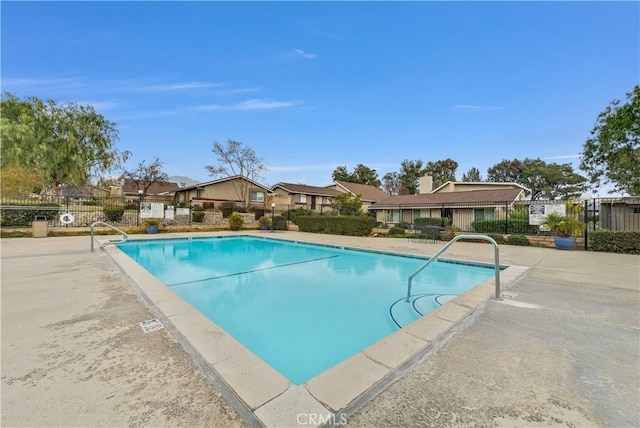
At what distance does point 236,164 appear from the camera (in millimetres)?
29906

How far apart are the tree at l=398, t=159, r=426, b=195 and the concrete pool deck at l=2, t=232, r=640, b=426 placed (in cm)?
4283

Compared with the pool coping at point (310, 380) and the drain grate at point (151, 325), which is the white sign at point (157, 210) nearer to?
the pool coping at point (310, 380)

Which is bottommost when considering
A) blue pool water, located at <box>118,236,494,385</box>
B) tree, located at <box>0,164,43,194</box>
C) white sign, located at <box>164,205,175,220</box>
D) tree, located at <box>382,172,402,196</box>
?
blue pool water, located at <box>118,236,494,385</box>

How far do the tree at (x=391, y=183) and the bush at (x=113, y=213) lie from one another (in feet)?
134

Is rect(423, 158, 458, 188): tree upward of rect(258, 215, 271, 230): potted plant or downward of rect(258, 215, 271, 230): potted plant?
upward

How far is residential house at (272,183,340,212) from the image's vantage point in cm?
3203

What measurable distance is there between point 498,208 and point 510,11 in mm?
11940

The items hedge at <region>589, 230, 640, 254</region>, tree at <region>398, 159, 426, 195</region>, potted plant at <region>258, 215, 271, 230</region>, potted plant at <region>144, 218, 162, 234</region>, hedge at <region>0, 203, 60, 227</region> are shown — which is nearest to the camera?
hedge at <region>589, 230, 640, 254</region>

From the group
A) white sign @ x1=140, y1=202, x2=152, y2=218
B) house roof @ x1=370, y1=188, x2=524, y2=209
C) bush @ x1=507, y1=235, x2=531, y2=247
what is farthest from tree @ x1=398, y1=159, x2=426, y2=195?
white sign @ x1=140, y1=202, x2=152, y2=218

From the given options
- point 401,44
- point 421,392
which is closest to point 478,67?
point 401,44

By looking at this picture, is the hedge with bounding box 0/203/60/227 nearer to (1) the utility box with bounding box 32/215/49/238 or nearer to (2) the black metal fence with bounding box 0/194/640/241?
(2) the black metal fence with bounding box 0/194/640/241

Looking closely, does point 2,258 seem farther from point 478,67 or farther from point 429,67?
point 478,67

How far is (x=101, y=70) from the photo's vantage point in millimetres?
12789

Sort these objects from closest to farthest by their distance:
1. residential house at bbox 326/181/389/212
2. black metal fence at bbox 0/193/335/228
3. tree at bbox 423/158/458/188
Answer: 1. black metal fence at bbox 0/193/335/228
2. residential house at bbox 326/181/389/212
3. tree at bbox 423/158/458/188
